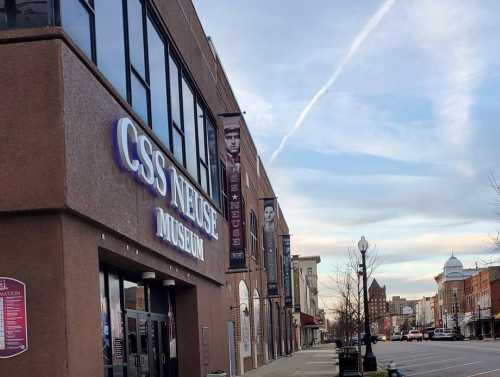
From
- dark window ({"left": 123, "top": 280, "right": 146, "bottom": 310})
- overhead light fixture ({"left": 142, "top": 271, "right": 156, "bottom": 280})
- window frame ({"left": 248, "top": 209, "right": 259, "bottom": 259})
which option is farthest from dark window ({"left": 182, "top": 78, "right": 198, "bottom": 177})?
window frame ({"left": 248, "top": 209, "right": 259, "bottom": 259})

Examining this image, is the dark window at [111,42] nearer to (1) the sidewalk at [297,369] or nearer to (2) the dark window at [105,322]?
(2) the dark window at [105,322]

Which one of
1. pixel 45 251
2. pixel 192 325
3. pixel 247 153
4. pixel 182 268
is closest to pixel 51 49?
pixel 45 251

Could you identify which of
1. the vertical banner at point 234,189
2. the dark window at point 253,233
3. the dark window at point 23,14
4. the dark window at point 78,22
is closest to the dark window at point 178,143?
the dark window at point 78,22

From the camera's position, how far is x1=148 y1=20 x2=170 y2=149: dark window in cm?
1395

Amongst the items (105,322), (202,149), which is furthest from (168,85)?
(105,322)

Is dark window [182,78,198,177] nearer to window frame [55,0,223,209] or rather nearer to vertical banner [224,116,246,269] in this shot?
window frame [55,0,223,209]

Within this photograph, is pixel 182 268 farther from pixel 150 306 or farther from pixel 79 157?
pixel 79 157

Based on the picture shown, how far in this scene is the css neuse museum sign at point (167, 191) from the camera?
11.0 m

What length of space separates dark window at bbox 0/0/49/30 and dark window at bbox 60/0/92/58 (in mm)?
280

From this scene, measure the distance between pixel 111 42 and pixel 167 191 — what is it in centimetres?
338

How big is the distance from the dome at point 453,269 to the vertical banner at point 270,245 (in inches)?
3951

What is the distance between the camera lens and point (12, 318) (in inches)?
324

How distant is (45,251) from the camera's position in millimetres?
8305

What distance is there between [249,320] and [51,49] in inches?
1018
